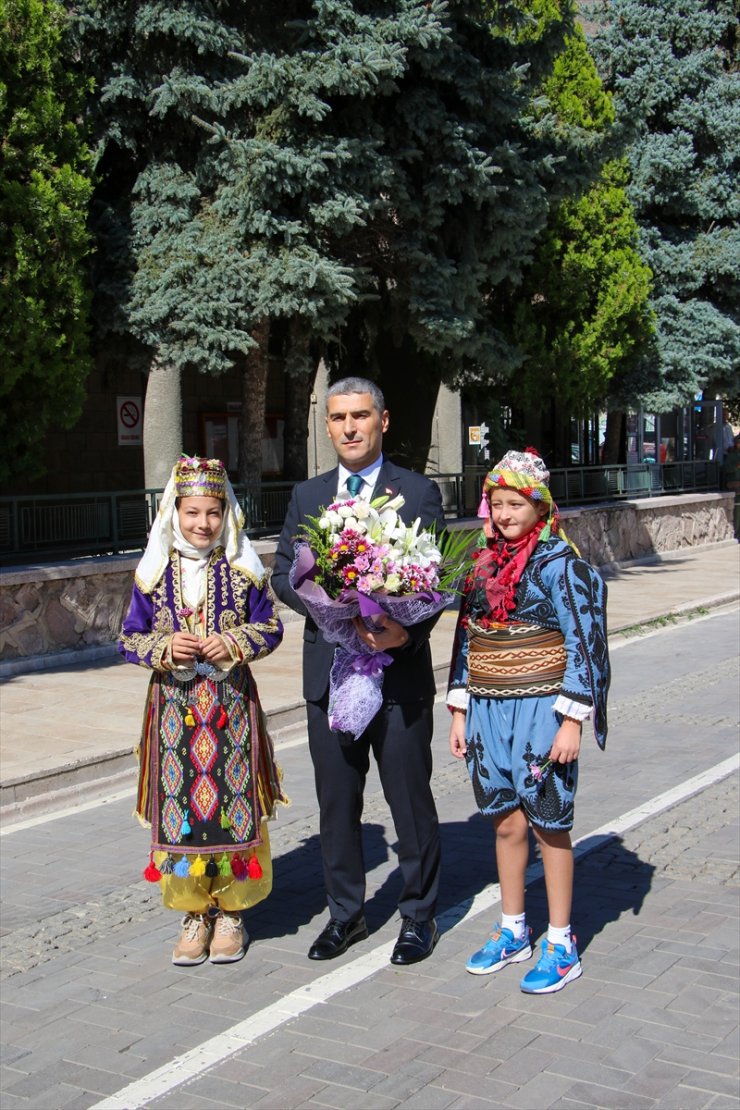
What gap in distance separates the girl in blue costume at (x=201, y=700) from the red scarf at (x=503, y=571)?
3.00ft

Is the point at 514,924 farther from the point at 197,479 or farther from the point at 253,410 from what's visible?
the point at 253,410

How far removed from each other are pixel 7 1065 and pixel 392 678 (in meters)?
1.92

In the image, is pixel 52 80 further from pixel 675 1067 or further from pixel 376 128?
pixel 675 1067

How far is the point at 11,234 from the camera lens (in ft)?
38.2

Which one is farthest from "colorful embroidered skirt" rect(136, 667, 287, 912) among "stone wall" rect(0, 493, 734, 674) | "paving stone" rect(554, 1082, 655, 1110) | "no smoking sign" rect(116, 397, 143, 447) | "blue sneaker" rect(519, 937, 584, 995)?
"no smoking sign" rect(116, 397, 143, 447)

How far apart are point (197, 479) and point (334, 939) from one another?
1922mm

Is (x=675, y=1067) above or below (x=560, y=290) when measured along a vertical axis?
below

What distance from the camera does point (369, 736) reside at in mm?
5062

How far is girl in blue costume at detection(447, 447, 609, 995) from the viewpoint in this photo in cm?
465

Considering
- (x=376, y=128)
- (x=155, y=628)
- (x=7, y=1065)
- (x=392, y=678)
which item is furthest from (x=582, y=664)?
(x=376, y=128)

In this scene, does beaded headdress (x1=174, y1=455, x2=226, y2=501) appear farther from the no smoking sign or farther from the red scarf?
the no smoking sign

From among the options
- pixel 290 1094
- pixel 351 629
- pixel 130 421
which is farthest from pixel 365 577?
pixel 130 421

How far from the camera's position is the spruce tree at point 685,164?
24031 millimetres

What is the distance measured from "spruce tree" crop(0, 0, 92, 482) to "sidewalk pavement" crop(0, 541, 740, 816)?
2.31m
